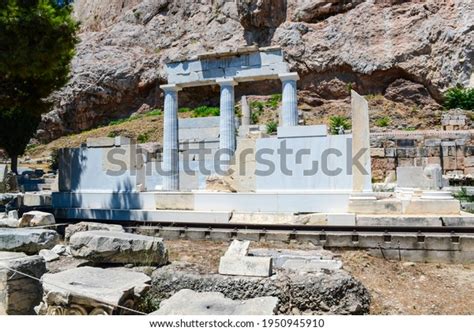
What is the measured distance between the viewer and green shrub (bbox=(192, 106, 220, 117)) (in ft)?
127

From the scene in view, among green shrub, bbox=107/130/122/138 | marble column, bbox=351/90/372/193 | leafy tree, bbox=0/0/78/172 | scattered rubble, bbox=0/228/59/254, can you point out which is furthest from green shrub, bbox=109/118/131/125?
scattered rubble, bbox=0/228/59/254

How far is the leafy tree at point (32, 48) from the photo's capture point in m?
10.7

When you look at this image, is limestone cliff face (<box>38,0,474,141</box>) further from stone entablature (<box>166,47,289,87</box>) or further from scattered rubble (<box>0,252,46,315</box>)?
scattered rubble (<box>0,252,46,315</box>)

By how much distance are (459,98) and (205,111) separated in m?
21.7

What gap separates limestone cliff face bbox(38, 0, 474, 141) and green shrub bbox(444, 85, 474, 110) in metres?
1.40

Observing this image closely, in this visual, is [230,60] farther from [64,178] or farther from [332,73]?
[332,73]

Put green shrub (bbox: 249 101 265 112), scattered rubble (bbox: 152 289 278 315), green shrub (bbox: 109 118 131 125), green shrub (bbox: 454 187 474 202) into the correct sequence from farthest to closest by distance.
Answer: green shrub (bbox: 109 118 131 125), green shrub (bbox: 249 101 265 112), green shrub (bbox: 454 187 474 202), scattered rubble (bbox: 152 289 278 315)

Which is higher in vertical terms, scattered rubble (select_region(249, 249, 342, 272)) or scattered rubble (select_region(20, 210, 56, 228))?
scattered rubble (select_region(20, 210, 56, 228))

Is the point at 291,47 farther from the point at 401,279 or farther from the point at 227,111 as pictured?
the point at 401,279

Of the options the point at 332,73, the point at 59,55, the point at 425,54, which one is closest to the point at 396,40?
the point at 425,54

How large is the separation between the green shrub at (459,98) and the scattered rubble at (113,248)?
30.3m

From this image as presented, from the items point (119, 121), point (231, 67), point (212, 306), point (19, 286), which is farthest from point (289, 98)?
point (119, 121)

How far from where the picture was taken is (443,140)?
865 inches
